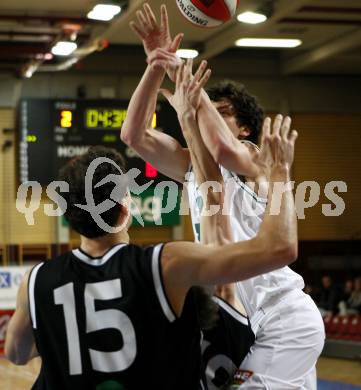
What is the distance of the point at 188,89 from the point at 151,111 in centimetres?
32

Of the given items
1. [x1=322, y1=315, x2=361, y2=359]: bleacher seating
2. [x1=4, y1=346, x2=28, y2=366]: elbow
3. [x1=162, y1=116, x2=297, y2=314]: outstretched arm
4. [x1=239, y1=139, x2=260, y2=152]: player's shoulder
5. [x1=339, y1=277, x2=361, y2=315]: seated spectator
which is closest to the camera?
[x1=162, y1=116, x2=297, y2=314]: outstretched arm

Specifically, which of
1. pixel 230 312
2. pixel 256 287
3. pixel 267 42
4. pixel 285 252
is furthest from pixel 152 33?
pixel 267 42

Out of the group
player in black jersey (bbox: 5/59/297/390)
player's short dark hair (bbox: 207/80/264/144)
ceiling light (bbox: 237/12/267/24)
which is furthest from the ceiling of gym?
player in black jersey (bbox: 5/59/297/390)

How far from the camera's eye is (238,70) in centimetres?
1648

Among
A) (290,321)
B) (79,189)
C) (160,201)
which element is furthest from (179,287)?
(160,201)

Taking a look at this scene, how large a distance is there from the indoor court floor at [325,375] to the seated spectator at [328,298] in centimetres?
209

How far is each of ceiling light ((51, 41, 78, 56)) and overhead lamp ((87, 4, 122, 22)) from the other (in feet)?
4.48

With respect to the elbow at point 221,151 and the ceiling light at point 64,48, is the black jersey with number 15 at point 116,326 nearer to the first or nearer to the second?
the elbow at point 221,151

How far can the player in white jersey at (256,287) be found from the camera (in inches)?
136

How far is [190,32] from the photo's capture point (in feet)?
46.1

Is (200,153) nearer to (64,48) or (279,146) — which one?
(279,146)

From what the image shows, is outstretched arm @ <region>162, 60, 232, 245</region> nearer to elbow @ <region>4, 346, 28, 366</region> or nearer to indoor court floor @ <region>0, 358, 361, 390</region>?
elbow @ <region>4, 346, 28, 366</region>

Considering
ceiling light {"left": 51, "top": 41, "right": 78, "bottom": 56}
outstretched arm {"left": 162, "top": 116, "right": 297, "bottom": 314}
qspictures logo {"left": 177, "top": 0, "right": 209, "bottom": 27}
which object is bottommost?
outstretched arm {"left": 162, "top": 116, "right": 297, "bottom": 314}

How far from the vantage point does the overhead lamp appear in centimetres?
1140
